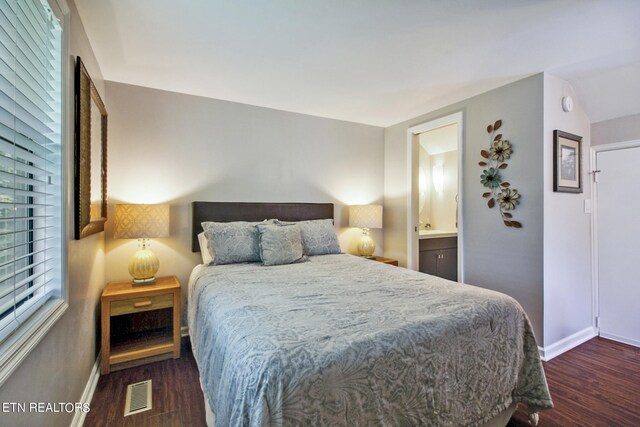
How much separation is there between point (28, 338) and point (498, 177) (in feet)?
10.9

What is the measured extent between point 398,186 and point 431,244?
884 mm

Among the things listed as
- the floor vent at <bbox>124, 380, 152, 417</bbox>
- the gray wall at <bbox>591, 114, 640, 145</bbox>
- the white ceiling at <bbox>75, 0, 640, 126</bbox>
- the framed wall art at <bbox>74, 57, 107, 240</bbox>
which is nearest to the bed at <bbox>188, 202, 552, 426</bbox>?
the floor vent at <bbox>124, 380, 152, 417</bbox>

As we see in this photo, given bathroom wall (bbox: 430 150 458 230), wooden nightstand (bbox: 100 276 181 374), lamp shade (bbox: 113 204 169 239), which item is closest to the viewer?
wooden nightstand (bbox: 100 276 181 374)

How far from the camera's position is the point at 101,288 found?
2.52 meters

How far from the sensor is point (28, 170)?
113 centimetres

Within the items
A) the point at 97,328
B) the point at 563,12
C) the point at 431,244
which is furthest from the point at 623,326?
the point at 97,328

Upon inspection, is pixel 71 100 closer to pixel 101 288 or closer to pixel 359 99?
pixel 101 288

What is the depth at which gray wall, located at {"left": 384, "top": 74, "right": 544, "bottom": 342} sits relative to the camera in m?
2.55

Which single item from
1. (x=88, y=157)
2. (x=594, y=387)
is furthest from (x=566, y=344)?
(x=88, y=157)

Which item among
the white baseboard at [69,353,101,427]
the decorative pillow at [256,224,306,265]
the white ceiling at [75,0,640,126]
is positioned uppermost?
the white ceiling at [75,0,640,126]

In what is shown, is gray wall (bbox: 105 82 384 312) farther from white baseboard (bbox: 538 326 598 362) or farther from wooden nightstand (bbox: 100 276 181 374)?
white baseboard (bbox: 538 326 598 362)

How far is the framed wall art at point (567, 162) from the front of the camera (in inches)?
101

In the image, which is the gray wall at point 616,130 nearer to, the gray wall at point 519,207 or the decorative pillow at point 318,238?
the gray wall at point 519,207

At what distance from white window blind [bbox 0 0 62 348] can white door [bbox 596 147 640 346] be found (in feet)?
14.1
